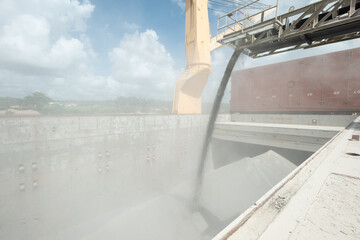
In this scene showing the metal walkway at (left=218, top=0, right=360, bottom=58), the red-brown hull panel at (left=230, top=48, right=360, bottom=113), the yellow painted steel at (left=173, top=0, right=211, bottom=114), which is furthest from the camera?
the yellow painted steel at (left=173, top=0, right=211, bottom=114)

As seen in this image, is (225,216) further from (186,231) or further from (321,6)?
(321,6)

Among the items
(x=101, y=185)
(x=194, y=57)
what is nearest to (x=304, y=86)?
(x=194, y=57)

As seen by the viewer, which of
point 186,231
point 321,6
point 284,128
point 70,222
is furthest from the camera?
point 284,128

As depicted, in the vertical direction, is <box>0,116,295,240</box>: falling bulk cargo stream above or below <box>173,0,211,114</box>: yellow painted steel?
below

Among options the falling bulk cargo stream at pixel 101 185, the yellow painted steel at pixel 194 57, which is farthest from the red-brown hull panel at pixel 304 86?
the falling bulk cargo stream at pixel 101 185

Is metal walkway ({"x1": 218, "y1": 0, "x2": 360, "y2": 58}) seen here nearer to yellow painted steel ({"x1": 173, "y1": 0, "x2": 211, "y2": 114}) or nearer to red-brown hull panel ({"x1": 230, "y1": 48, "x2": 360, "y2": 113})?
yellow painted steel ({"x1": 173, "y1": 0, "x2": 211, "y2": 114})

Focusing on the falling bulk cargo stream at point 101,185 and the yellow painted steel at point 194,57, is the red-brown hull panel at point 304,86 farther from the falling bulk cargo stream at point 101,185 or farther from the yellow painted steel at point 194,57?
the falling bulk cargo stream at point 101,185

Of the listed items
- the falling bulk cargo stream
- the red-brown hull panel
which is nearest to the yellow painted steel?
the falling bulk cargo stream

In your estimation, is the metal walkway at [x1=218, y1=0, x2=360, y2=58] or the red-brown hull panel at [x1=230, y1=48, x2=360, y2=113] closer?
the metal walkway at [x1=218, y1=0, x2=360, y2=58]

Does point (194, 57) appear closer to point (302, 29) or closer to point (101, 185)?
point (302, 29)

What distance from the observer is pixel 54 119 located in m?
5.87

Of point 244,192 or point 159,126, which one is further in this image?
point 159,126

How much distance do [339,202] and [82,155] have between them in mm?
7709

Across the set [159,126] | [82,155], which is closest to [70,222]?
[82,155]
